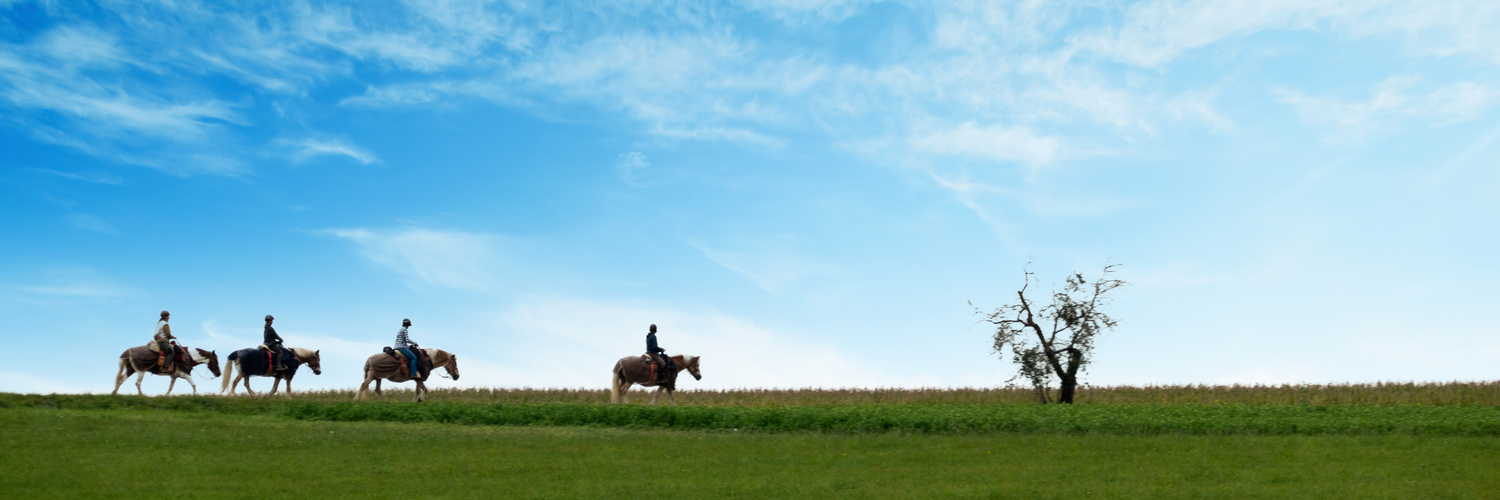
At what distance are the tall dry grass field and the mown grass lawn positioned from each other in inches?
580

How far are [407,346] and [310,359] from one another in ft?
14.5

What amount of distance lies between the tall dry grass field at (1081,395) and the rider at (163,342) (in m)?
5.17

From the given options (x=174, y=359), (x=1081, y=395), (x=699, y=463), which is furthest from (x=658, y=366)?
(x=1081, y=395)

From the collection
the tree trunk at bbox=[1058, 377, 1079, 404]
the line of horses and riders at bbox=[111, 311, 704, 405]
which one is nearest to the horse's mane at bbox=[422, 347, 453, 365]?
the line of horses and riders at bbox=[111, 311, 704, 405]

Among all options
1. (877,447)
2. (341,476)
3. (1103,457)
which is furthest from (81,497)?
(1103,457)

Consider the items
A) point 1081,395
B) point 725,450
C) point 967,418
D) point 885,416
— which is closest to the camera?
point 725,450

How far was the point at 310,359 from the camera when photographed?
3628 cm

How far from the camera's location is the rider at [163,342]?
108 ft

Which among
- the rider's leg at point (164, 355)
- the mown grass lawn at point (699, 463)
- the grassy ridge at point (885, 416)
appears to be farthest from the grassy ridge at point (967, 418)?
the rider's leg at point (164, 355)

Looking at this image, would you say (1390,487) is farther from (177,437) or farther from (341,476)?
Answer: (177,437)

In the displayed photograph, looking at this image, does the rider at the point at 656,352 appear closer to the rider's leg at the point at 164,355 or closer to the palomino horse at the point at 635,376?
the palomino horse at the point at 635,376

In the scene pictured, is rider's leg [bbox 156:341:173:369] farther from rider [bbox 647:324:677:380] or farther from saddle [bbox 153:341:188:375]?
rider [bbox 647:324:677:380]

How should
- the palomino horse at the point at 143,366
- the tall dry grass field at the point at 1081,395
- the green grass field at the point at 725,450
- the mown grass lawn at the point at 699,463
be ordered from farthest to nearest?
the tall dry grass field at the point at 1081,395, the palomino horse at the point at 143,366, the green grass field at the point at 725,450, the mown grass lawn at the point at 699,463

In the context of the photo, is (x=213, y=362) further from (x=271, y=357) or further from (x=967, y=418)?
(x=967, y=418)
